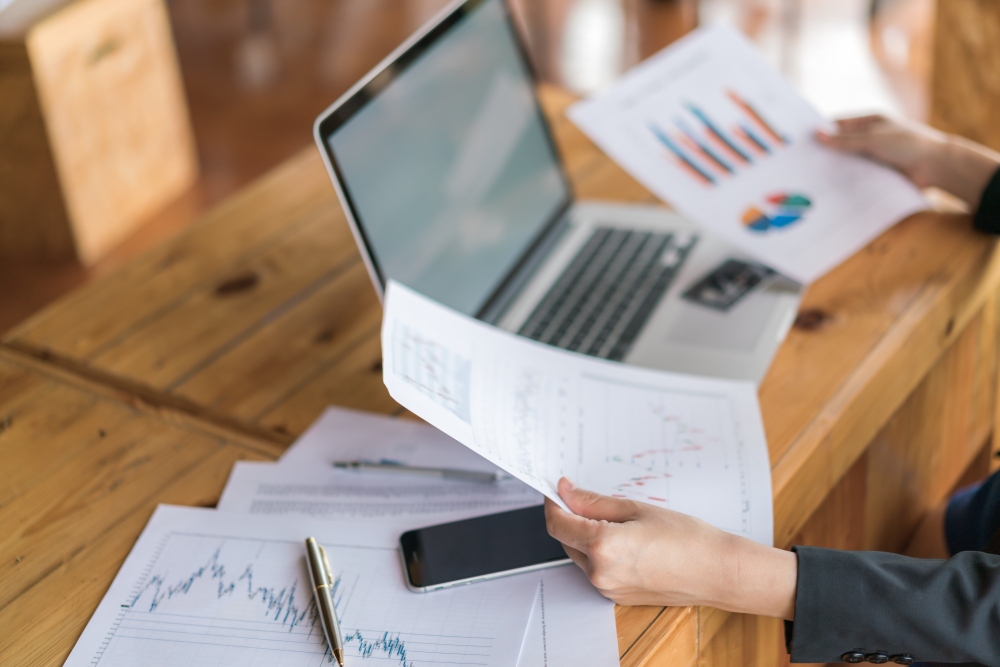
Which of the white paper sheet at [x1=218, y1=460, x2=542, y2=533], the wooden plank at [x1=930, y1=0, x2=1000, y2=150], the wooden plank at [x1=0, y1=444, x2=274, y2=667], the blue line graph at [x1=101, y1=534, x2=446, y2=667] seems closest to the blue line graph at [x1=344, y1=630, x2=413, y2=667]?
the blue line graph at [x1=101, y1=534, x2=446, y2=667]

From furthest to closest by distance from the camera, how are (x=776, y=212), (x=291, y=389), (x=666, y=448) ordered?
(x=776, y=212) → (x=291, y=389) → (x=666, y=448)

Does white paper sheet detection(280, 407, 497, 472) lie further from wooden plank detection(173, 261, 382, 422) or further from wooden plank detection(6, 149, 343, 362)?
wooden plank detection(6, 149, 343, 362)

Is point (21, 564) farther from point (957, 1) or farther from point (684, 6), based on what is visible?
point (684, 6)

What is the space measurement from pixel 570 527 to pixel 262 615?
0.82 feet

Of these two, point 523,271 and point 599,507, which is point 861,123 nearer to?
point 523,271

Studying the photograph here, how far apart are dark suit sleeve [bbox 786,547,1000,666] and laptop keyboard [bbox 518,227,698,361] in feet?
1.06

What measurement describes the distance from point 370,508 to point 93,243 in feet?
6.42

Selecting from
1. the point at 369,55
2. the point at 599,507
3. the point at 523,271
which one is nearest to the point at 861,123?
the point at 523,271

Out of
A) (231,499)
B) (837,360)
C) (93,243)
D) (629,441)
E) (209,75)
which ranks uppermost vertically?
(209,75)

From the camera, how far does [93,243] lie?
251cm

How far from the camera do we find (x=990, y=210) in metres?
1.10

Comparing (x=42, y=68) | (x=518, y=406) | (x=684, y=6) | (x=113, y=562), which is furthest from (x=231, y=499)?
(x=684, y=6)

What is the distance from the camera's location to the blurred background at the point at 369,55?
277 centimetres

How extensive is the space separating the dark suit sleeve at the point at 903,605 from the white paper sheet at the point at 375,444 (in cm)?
30
